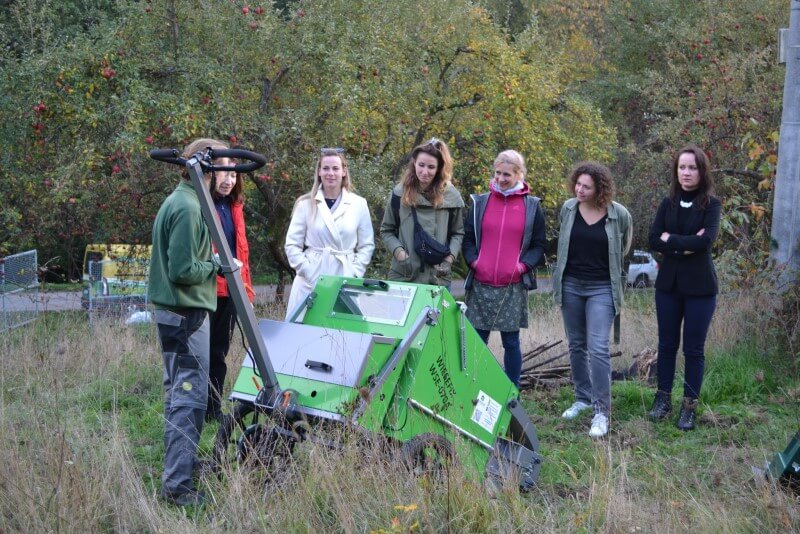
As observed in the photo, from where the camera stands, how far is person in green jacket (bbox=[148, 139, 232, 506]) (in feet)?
14.4

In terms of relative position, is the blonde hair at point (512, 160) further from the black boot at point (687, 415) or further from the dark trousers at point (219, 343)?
the dark trousers at point (219, 343)

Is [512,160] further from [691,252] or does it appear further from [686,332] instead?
[686,332]

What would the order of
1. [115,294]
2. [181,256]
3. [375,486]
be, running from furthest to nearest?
[115,294] < [181,256] < [375,486]

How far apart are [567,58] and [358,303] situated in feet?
60.1

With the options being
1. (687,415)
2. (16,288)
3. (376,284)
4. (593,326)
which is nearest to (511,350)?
(593,326)

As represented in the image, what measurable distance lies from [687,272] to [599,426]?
1182mm

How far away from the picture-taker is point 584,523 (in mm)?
3855

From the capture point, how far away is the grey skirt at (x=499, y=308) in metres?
6.30

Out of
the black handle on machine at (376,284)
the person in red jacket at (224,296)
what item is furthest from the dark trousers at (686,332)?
the person in red jacket at (224,296)

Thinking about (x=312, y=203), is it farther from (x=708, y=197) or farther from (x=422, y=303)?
(x=708, y=197)

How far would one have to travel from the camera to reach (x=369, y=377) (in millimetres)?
4246

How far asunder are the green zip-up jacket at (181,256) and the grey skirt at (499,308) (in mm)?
2303

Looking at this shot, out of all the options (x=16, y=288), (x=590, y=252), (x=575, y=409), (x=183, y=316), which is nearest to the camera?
(x=183, y=316)

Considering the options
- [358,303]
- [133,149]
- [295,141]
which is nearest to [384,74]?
[295,141]
